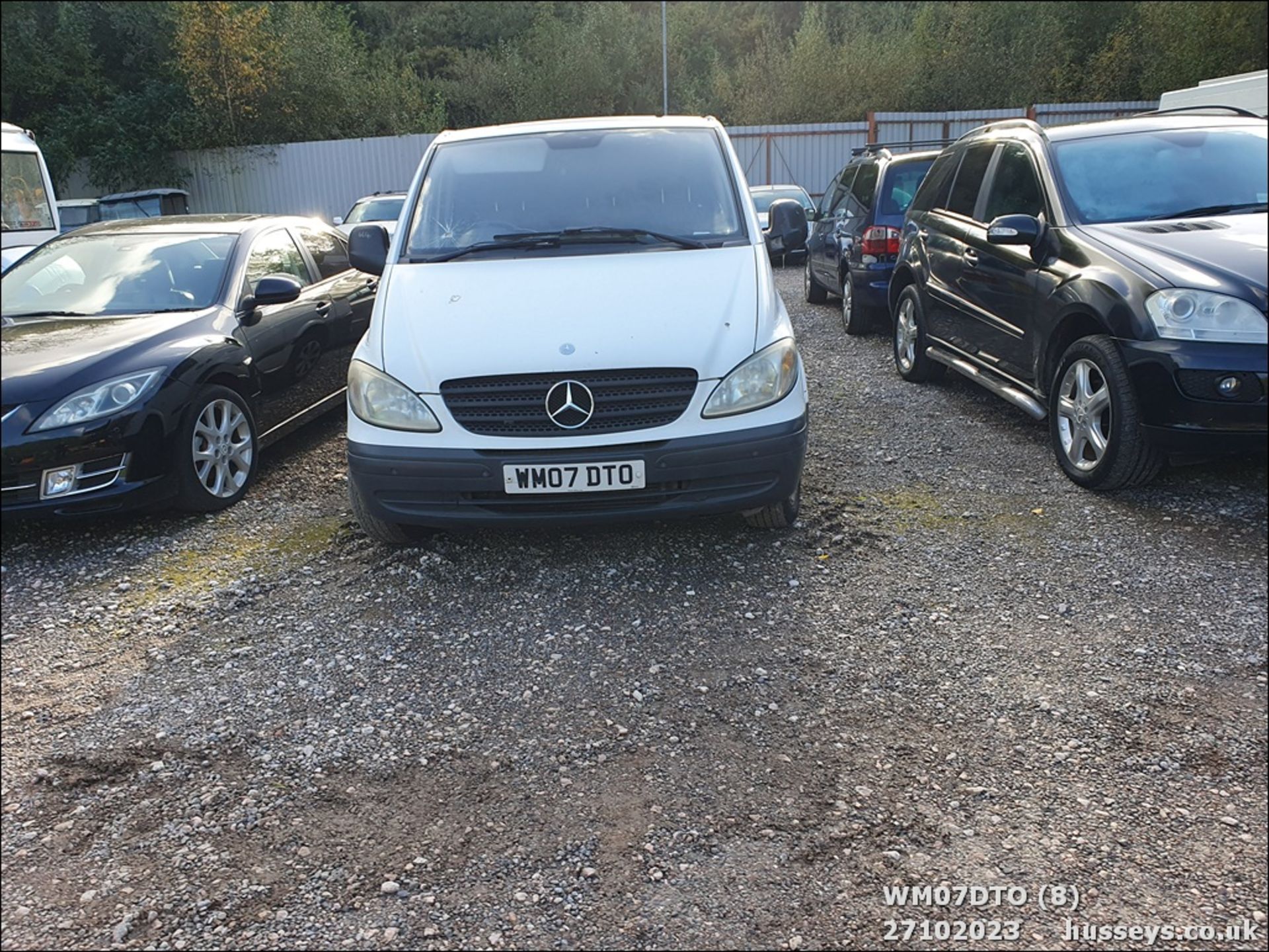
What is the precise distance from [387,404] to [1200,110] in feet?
8.99

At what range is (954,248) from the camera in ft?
19.1

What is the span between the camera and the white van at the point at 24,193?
1019 centimetres

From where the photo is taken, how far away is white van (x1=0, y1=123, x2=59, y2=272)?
1019cm

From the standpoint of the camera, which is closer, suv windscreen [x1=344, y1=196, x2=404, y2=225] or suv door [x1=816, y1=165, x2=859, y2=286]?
A: suv door [x1=816, y1=165, x2=859, y2=286]

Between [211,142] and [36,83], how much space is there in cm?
399

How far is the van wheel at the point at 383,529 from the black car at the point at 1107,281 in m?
2.52

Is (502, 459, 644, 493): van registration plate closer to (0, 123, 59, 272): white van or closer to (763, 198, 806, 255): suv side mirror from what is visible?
(763, 198, 806, 255): suv side mirror

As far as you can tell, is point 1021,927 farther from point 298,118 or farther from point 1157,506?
point 298,118

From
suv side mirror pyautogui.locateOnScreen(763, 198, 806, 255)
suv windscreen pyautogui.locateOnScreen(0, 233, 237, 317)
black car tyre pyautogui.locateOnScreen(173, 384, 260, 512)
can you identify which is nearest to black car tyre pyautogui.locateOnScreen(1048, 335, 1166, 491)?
suv side mirror pyautogui.locateOnScreen(763, 198, 806, 255)

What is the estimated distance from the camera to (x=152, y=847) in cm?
215

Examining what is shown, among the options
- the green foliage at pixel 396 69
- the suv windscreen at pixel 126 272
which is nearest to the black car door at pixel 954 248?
the suv windscreen at pixel 126 272

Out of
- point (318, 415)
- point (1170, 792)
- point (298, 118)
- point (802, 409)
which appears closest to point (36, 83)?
point (298, 118)

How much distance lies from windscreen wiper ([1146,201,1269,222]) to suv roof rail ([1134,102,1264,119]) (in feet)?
0.29

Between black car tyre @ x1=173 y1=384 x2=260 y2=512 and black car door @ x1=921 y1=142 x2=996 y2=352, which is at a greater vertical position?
black car door @ x1=921 y1=142 x2=996 y2=352
